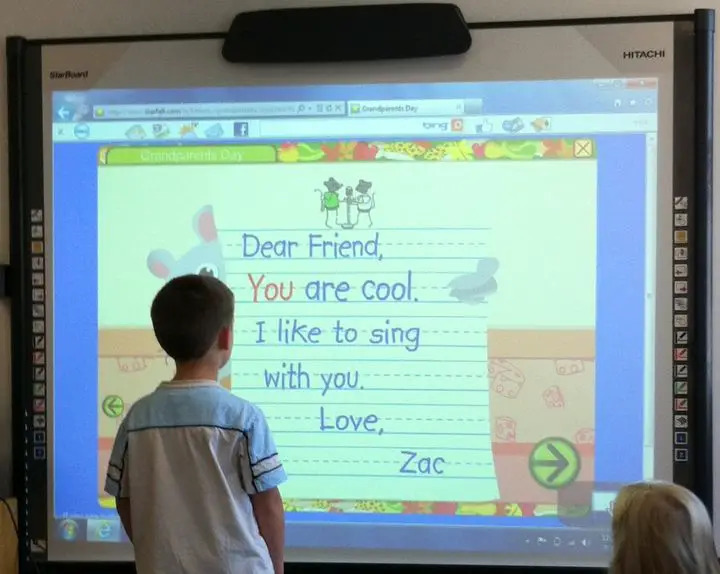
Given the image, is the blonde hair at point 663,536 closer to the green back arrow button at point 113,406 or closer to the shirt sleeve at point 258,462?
the shirt sleeve at point 258,462

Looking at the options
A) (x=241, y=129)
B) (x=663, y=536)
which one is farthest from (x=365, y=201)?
(x=663, y=536)

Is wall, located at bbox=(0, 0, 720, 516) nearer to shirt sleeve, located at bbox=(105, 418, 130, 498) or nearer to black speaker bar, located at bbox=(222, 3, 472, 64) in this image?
black speaker bar, located at bbox=(222, 3, 472, 64)

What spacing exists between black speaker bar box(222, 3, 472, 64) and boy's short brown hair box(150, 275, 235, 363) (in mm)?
627

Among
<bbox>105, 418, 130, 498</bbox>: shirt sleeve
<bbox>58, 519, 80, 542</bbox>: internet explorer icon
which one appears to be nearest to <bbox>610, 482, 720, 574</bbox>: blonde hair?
<bbox>105, 418, 130, 498</bbox>: shirt sleeve

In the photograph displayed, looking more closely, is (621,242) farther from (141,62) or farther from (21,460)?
(21,460)

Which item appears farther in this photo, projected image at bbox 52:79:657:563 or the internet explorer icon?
the internet explorer icon

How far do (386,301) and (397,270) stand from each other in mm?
68

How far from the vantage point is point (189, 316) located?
140 centimetres

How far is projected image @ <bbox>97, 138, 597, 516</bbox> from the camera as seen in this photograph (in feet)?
5.81

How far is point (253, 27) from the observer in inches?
72.2

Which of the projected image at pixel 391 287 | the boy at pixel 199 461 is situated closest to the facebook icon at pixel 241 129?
the projected image at pixel 391 287

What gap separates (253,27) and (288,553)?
1.09 meters

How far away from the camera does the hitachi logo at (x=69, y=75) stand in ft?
6.15

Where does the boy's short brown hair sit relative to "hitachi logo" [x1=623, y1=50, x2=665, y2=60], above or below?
below
